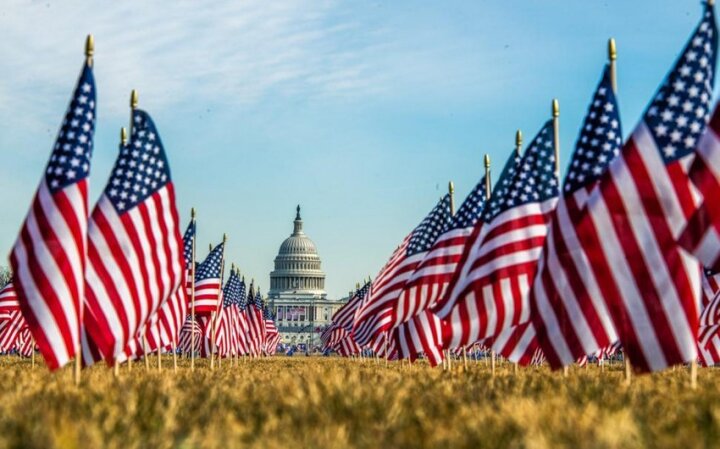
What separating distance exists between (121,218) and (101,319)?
1.39 meters

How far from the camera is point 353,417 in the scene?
9.70 meters

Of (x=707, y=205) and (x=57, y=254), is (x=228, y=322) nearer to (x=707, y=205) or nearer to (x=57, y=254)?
(x=57, y=254)

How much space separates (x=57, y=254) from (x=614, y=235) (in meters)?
6.17

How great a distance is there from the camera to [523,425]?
27.0 ft

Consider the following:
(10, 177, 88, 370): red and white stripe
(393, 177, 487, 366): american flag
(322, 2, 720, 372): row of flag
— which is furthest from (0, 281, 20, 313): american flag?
(10, 177, 88, 370): red and white stripe

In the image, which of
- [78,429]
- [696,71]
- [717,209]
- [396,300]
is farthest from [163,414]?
[396,300]

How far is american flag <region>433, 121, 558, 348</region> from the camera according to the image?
63.7 feet

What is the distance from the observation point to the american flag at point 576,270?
573 inches

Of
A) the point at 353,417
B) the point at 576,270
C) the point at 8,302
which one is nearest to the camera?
the point at 353,417

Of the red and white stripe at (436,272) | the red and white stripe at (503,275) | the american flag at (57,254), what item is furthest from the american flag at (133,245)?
the red and white stripe at (436,272)

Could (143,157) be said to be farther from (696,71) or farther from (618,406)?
(618,406)

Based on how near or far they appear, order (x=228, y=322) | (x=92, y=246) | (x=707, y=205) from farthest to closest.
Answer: (x=228, y=322) < (x=92, y=246) < (x=707, y=205)

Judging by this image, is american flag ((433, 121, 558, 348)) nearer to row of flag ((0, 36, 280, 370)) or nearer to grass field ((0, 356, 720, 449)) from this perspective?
row of flag ((0, 36, 280, 370))

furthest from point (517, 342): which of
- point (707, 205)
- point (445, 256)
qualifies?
point (707, 205)
